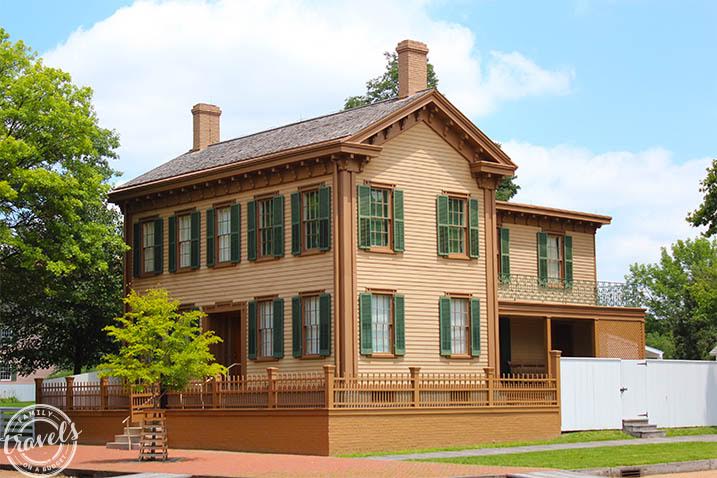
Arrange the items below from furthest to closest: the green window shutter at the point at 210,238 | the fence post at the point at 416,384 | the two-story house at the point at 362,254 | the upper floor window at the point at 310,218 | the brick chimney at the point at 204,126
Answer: the brick chimney at the point at 204,126 < the green window shutter at the point at 210,238 < the upper floor window at the point at 310,218 < the two-story house at the point at 362,254 < the fence post at the point at 416,384

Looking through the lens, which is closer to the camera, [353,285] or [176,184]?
[353,285]

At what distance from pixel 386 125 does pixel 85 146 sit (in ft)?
33.8

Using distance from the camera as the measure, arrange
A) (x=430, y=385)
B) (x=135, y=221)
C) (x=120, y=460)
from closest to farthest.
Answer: (x=120, y=460), (x=430, y=385), (x=135, y=221)

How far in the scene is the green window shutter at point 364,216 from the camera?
3281 cm

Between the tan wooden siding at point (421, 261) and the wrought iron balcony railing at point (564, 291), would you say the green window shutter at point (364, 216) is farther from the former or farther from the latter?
the wrought iron balcony railing at point (564, 291)

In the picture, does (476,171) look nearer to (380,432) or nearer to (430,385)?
(430,385)

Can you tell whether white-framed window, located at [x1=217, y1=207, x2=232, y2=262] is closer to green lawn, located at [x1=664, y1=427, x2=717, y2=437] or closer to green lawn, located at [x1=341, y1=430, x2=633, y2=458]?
green lawn, located at [x1=341, y1=430, x2=633, y2=458]

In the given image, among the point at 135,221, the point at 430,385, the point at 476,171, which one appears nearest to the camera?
the point at 430,385

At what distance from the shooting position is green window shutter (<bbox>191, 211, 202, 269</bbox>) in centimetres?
3772

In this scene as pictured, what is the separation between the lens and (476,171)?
3584cm

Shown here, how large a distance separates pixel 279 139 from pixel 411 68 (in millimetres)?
4697

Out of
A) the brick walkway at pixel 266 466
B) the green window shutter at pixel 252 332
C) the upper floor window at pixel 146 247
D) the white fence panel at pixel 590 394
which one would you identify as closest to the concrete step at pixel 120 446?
the brick walkway at pixel 266 466

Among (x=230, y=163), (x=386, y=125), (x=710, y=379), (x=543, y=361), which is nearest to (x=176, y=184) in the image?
(x=230, y=163)

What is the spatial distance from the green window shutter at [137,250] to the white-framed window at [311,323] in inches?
354
